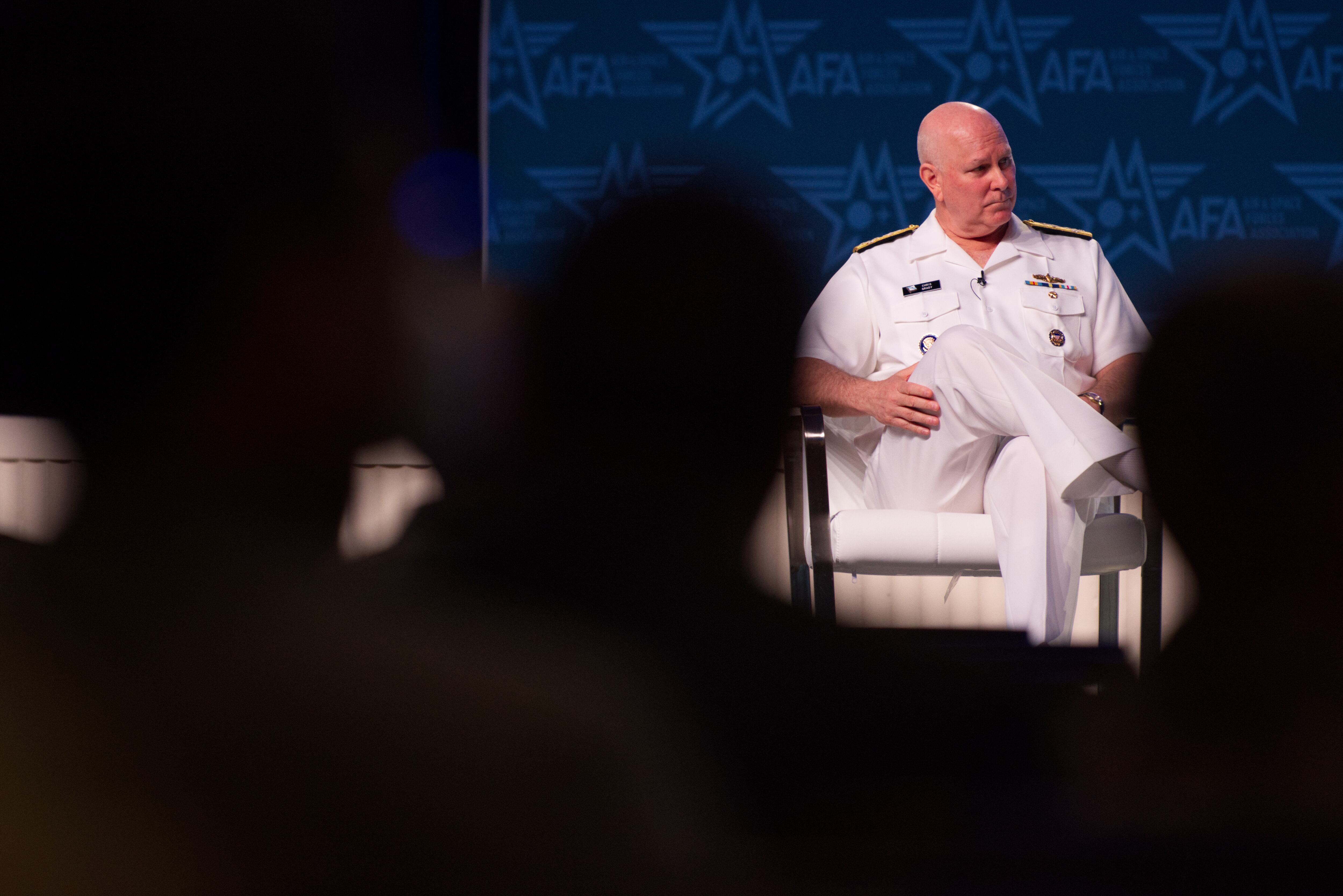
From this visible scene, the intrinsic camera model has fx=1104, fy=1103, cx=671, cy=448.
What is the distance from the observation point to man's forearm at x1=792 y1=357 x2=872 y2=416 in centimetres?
217

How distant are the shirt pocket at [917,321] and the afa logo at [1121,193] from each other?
961 millimetres

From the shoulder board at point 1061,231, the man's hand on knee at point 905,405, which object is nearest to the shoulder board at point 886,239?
the shoulder board at point 1061,231

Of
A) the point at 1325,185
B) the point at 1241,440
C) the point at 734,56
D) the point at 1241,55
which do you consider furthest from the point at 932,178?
the point at 1241,440

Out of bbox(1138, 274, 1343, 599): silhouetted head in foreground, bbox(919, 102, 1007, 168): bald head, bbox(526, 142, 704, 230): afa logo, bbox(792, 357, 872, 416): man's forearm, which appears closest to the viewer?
bbox(1138, 274, 1343, 599): silhouetted head in foreground

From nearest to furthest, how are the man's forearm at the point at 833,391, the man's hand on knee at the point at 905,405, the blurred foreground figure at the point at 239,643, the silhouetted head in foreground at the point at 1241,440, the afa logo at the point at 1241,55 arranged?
the blurred foreground figure at the point at 239,643 → the silhouetted head in foreground at the point at 1241,440 → the man's hand on knee at the point at 905,405 → the man's forearm at the point at 833,391 → the afa logo at the point at 1241,55

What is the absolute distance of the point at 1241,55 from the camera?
9.99ft

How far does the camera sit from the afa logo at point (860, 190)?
10.3 ft

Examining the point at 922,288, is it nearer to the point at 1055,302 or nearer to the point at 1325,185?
the point at 1055,302

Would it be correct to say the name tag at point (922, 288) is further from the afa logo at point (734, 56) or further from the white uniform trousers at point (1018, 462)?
the afa logo at point (734, 56)

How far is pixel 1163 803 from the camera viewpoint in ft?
1.81

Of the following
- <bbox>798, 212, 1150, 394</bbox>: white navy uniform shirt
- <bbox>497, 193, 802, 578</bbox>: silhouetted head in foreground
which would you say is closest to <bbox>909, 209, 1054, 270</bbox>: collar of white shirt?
<bbox>798, 212, 1150, 394</bbox>: white navy uniform shirt

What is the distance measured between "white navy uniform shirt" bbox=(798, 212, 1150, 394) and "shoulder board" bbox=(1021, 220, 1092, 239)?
10 mm

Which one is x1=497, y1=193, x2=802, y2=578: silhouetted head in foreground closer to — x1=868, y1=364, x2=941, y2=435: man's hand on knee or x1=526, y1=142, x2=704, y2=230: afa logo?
x1=868, y1=364, x2=941, y2=435: man's hand on knee

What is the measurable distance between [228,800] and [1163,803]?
449 mm
